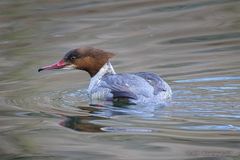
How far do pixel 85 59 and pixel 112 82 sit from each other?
601 mm

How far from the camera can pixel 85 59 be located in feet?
31.5

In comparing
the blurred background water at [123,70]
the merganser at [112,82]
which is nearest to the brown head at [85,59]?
the merganser at [112,82]

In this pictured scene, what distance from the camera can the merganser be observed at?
8.82 m

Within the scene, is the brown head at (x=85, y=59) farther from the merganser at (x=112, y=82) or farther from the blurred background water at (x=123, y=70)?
the blurred background water at (x=123, y=70)

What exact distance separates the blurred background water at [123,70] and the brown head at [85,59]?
29 cm

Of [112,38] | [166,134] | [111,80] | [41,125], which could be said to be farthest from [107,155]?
[112,38]

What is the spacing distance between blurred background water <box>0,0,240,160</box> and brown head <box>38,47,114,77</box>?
294mm

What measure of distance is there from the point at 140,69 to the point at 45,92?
167 centimetres

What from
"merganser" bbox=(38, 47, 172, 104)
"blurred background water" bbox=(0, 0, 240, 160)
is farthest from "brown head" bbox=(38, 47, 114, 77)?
"blurred background water" bbox=(0, 0, 240, 160)

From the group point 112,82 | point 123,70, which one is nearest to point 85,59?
point 112,82

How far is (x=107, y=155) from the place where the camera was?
268 inches

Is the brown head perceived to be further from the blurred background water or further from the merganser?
the blurred background water

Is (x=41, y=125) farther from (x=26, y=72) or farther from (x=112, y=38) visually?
(x=112, y=38)

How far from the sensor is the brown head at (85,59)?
31.4ft
